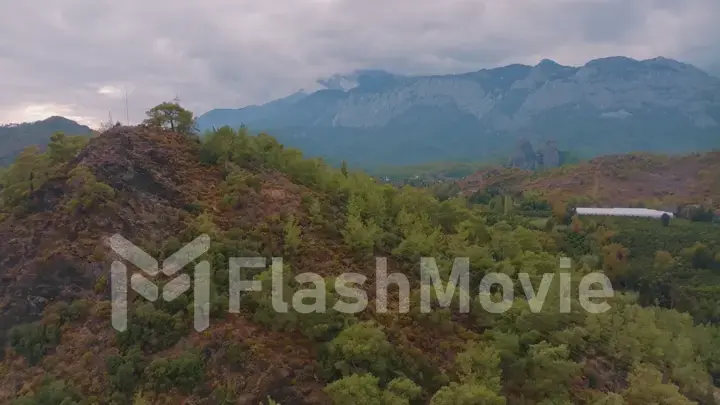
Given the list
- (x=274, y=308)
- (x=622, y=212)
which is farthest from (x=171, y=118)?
(x=622, y=212)

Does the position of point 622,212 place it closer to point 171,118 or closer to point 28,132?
point 171,118

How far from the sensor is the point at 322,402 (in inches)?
711

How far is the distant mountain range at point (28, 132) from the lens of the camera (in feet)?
379

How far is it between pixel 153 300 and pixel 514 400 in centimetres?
1327

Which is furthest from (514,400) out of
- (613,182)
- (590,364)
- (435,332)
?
(613,182)

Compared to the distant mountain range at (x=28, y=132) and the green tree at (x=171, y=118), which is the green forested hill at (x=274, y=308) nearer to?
the green tree at (x=171, y=118)

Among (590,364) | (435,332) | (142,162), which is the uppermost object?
(142,162)

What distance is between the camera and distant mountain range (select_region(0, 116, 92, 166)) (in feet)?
379

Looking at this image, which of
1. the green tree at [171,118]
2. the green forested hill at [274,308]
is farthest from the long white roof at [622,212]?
the green tree at [171,118]

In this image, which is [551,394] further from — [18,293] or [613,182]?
[613,182]

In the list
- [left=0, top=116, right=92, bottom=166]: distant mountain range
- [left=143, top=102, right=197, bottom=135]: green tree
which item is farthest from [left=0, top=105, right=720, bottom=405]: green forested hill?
[left=0, top=116, right=92, bottom=166]: distant mountain range

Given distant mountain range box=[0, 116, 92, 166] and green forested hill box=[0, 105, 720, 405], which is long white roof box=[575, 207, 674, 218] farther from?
distant mountain range box=[0, 116, 92, 166]

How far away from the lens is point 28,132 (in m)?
127

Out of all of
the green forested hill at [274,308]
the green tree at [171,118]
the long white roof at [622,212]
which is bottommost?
the long white roof at [622,212]
